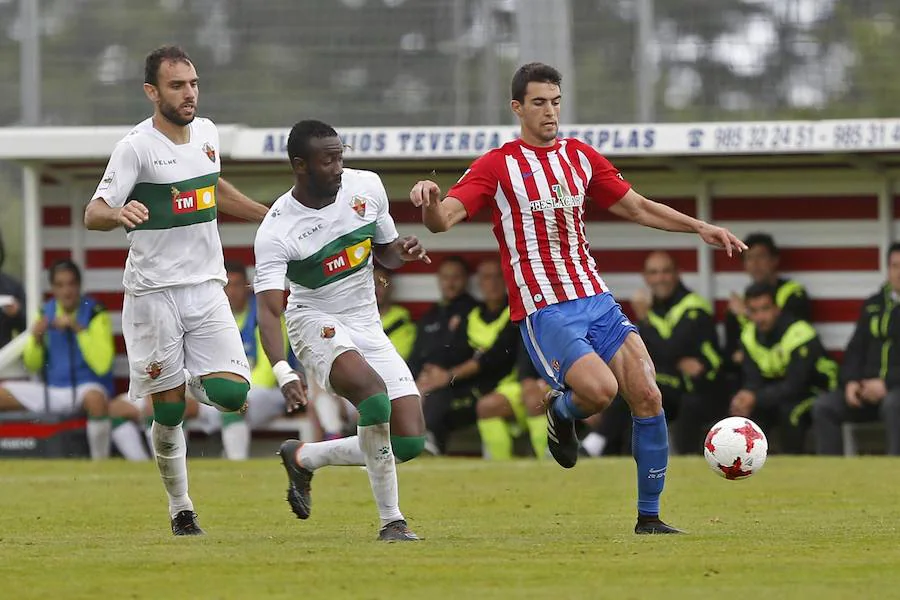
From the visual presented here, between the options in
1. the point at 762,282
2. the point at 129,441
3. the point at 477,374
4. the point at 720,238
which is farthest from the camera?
the point at 129,441

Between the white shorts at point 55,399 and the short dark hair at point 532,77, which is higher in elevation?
the short dark hair at point 532,77

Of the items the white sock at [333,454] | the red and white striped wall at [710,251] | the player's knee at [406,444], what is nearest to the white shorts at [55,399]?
the red and white striped wall at [710,251]

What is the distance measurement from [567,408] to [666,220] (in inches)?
42.8

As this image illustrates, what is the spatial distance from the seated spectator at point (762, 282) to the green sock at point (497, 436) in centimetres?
212

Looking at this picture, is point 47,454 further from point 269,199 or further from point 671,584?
point 671,584

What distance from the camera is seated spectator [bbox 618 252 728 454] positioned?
16.1 meters

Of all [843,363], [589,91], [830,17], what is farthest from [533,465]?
[830,17]

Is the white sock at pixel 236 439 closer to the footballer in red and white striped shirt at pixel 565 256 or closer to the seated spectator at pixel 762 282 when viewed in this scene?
the seated spectator at pixel 762 282

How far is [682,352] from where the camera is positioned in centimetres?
1616

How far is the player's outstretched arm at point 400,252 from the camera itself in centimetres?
870

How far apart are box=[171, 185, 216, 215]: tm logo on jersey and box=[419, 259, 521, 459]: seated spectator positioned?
7.10m

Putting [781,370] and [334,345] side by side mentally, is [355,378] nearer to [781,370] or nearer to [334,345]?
[334,345]

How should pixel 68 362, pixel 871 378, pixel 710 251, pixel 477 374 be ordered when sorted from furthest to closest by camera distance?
pixel 710 251
pixel 68 362
pixel 477 374
pixel 871 378

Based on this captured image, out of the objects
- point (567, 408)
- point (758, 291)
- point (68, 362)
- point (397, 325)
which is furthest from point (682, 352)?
point (567, 408)
